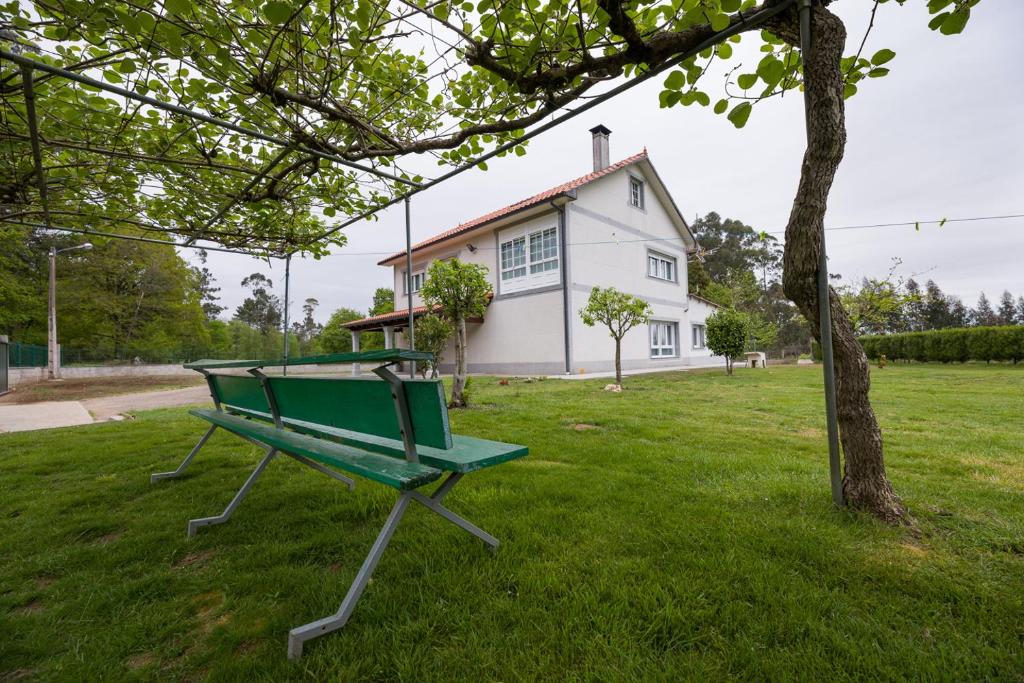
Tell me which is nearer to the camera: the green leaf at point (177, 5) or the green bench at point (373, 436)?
the green bench at point (373, 436)

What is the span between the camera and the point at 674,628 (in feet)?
4.71

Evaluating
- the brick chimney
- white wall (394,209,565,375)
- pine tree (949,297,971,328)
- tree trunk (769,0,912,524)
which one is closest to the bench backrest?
tree trunk (769,0,912,524)

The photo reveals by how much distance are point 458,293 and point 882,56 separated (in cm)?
588

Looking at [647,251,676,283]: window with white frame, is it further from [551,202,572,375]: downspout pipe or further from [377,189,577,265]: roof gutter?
[377,189,577,265]: roof gutter

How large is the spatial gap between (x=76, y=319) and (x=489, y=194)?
22109 mm

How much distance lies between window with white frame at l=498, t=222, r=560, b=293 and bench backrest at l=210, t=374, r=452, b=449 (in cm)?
1197

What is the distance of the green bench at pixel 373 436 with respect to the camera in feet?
5.10

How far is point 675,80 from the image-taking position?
7.58 ft

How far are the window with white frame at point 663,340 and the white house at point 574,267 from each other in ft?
0.15

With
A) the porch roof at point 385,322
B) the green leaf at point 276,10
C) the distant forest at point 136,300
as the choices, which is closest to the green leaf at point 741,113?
the green leaf at point 276,10

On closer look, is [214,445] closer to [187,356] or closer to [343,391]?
[343,391]

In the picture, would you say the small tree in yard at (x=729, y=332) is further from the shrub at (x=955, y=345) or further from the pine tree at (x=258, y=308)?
the pine tree at (x=258, y=308)

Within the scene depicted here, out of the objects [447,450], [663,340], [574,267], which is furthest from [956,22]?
[663,340]

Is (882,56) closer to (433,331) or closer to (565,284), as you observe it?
(433,331)
